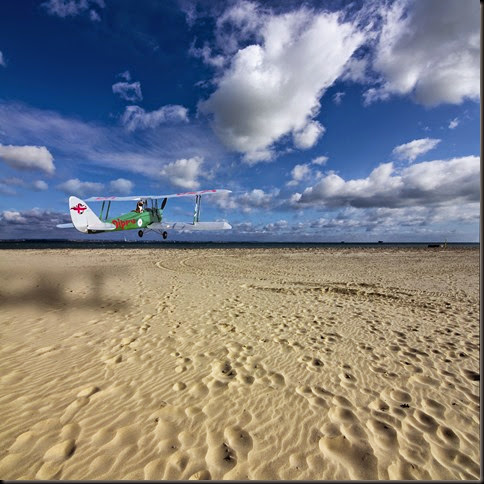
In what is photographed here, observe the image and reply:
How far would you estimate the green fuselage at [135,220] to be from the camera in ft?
70.1

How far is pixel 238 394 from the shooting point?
5.66 metres

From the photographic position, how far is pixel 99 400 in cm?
545

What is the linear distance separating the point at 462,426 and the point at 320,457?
2928mm

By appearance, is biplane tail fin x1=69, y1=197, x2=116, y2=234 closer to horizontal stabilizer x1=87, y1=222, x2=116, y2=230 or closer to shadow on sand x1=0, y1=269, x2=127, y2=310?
horizontal stabilizer x1=87, y1=222, x2=116, y2=230

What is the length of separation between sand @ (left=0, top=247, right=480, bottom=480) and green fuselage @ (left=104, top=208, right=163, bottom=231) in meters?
10.5

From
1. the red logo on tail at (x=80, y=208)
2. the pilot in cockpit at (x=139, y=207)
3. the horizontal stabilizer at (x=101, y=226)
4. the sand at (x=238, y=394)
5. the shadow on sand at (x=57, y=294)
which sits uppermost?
the pilot in cockpit at (x=139, y=207)

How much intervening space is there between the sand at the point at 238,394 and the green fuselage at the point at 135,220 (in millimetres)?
10550

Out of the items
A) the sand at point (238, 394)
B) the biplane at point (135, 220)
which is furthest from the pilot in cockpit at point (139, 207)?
the sand at point (238, 394)

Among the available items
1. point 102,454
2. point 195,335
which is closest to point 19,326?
point 195,335

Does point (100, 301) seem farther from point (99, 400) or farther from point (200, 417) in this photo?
point (200, 417)

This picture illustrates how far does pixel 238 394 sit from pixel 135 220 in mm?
Answer: 19592

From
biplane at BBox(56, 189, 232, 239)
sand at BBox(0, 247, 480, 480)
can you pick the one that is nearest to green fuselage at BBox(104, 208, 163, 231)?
biplane at BBox(56, 189, 232, 239)

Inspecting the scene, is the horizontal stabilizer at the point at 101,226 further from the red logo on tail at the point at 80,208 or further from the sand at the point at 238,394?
the sand at the point at 238,394

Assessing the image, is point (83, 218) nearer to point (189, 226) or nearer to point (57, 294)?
point (57, 294)
